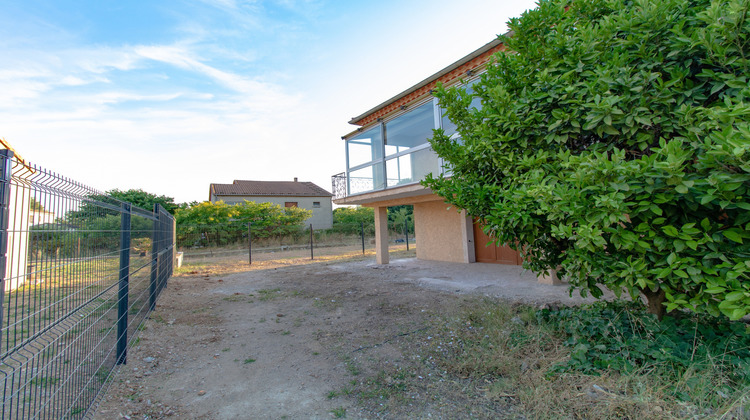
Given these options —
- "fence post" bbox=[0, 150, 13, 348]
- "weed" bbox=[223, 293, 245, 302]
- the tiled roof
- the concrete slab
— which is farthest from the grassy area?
the tiled roof

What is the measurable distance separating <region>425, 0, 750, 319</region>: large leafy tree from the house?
15.5ft

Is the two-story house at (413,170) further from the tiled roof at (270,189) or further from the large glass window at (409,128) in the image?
the tiled roof at (270,189)

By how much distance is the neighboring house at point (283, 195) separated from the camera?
27.8m

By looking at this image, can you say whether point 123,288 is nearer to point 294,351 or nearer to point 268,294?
point 294,351

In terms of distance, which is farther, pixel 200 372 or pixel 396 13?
pixel 396 13

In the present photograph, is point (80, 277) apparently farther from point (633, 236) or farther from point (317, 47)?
point (317, 47)

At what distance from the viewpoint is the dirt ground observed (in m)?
2.62

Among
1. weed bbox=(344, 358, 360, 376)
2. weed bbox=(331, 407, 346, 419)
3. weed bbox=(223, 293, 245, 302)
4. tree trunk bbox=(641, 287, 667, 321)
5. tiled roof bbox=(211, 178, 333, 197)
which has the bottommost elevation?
weed bbox=(331, 407, 346, 419)

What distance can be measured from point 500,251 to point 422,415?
28.5 feet

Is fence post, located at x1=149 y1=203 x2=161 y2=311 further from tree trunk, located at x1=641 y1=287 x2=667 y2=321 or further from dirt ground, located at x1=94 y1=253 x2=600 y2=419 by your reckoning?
tree trunk, located at x1=641 y1=287 x2=667 y2=321

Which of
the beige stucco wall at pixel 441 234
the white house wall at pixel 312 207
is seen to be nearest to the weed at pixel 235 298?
the beige stucco wall at pixel 441 234

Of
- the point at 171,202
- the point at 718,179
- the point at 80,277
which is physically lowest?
the point at 80,277

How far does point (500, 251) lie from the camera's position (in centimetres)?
1035

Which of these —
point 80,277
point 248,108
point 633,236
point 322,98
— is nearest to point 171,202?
point 248,108
